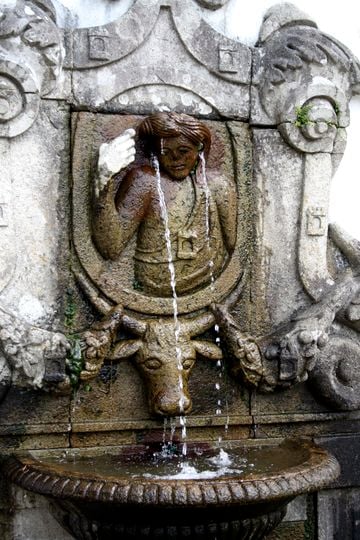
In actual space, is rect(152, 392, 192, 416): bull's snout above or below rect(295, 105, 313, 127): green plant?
below

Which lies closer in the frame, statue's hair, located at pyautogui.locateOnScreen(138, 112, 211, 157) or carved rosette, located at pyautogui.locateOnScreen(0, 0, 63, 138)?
carved rosette, located at pyautogui.locateOnScreen(0, 0, 63, 138)

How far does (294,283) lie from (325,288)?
0.57 ft

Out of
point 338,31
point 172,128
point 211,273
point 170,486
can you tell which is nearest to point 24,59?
point 172,128

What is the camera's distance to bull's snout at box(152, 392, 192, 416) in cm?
447

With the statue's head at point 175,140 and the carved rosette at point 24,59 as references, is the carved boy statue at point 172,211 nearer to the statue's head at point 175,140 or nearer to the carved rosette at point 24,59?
the statue's head at point 175,140

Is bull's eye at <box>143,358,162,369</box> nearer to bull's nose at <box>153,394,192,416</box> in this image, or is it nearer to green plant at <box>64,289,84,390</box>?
bull's nose at <box>153,394,192,416</box>

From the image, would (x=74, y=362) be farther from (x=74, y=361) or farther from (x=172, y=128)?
(x=172, y=128)

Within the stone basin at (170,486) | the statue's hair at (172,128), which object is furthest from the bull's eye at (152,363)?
the statue's hair at (172,128)

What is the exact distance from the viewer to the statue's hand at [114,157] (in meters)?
4.29

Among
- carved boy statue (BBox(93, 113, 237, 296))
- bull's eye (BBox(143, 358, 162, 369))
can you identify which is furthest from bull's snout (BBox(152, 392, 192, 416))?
carved boy statue (BBox(93, 113, 237, 296))

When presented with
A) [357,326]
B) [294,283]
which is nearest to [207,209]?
[294,283]

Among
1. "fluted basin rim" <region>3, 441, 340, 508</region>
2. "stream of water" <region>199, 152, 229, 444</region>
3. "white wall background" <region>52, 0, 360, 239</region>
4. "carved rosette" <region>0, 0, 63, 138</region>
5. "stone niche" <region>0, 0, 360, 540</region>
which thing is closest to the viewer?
"fluted basin rim" <region>3, 441, 340, 508</region>

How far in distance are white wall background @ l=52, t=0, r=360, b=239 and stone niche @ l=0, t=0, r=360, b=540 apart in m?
0.09

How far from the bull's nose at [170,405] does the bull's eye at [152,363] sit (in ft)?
0.51
